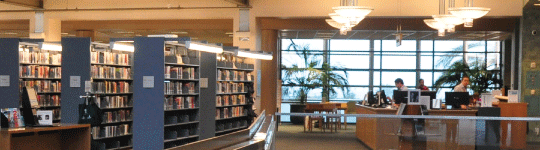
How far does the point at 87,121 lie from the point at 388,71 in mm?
15281

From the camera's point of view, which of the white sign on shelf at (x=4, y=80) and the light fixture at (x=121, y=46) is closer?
the light fixture at (x=121, y=46)

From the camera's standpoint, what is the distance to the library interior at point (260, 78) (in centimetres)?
934

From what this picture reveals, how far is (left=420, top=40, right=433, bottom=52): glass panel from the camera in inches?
945

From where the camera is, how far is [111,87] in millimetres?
12578

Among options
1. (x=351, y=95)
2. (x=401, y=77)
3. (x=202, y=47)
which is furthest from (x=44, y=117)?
(x=401, y=77)

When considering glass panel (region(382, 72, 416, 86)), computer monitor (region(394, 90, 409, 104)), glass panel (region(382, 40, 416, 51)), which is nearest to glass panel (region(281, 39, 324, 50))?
glass panel (region(382, 40, 416, 51))

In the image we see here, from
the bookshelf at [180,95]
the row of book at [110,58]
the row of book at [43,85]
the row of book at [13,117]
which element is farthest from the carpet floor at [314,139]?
the row of book at [43,85]

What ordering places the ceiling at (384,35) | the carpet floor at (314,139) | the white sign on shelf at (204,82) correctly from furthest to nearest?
1. the ceiling at (384,35)
2. the white sign on shelf at (204,82)
3. the carpet floor at (314,139)

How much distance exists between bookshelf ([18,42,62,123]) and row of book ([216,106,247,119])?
3.19 metres

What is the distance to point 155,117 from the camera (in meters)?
11.8

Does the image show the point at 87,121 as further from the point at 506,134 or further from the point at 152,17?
the point at 152,17

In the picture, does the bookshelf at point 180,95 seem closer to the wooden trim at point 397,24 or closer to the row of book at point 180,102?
the row of book at point 180,102

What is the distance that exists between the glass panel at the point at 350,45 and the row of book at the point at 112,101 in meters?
12.1

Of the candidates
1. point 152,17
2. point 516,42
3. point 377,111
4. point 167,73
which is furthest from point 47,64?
point 516,42
